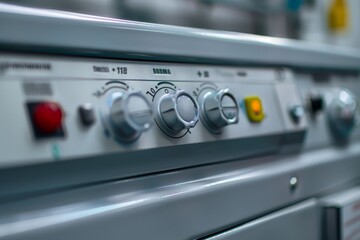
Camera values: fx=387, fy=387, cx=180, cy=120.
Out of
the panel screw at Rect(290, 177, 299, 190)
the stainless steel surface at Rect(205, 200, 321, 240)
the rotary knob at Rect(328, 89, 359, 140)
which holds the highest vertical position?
the rotary knob at Rect(328, 89, 359, 140)

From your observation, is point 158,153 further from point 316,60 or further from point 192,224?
point 316,60

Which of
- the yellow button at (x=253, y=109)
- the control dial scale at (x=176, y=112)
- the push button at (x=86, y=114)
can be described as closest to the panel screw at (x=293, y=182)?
the yellow button at (x=253, y=109)

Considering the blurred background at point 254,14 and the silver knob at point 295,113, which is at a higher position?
the blurred background at point 254,14

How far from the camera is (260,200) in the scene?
20.5 inches

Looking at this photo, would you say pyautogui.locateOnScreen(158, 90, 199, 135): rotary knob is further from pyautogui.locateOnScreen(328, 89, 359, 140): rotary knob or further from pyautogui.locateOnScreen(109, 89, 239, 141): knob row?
pyautogui.locateOnScreen(328, 89, 359, 140): rotary knob

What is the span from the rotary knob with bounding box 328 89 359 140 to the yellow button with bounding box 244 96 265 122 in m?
0.21

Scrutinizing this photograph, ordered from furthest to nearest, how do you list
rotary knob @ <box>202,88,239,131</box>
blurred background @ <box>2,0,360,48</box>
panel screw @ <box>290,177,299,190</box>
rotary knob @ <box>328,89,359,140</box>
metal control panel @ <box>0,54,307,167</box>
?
blurred background @ <box>2,0,360,48</box> → rotary knob @ <box>328,89,359,140</box> → panel screw @ <box>290,177,299,190</box> → rotary knob @ <box>202,88,239,131</box> → metal control panel @ <box>0,54,307,167</box>

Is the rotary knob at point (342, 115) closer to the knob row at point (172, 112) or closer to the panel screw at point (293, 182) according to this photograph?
the panel screw at point (293, 182)

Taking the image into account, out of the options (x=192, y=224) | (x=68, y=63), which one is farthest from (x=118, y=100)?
(x=192, y=224)

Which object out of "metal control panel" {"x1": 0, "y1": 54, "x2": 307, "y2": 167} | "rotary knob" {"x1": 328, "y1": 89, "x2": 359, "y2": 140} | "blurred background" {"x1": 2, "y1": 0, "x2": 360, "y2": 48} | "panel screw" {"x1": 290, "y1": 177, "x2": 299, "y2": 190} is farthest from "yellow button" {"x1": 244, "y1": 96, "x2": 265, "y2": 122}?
"blurred background" {"x1": 2, "y1": 0, "x2": 360, "y2": 48}

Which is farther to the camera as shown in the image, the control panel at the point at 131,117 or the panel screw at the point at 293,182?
the panel screw at the point at 293,182

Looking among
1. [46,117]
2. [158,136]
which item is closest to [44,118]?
[46,117]

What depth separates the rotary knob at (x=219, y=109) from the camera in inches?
17.9

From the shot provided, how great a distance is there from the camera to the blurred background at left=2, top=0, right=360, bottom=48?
86 centimetres
